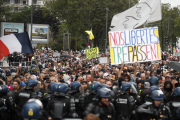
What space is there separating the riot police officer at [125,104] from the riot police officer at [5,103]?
8.54 ft

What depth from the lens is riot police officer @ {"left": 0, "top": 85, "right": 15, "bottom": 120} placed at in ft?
27.9

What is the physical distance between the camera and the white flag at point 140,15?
14805 mm

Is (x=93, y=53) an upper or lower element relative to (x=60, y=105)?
upper

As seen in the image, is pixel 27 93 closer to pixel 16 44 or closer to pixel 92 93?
pixel 92 93

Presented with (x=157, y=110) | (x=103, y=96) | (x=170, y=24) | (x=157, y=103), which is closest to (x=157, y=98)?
(x=157, y=103)

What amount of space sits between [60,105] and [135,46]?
6758 mm

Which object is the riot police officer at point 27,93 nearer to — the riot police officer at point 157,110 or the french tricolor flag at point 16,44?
the riot police officer at point 157,110

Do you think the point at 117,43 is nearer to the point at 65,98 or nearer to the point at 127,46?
the point at 127,46

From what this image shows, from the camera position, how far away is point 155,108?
6988 millimetres

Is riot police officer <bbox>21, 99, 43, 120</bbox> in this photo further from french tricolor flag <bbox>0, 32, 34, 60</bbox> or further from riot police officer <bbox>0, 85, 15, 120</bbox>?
french tricolor flag <bbox>0, 32, 34, 60</bbox>

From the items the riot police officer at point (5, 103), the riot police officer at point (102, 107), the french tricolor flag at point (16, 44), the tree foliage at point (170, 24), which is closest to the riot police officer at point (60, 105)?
the riot police officer at point (102, 107)

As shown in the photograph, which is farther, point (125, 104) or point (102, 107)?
point (125, 104)

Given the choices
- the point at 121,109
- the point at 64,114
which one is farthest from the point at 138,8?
the point at 64,114

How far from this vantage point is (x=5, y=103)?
28.0ft
